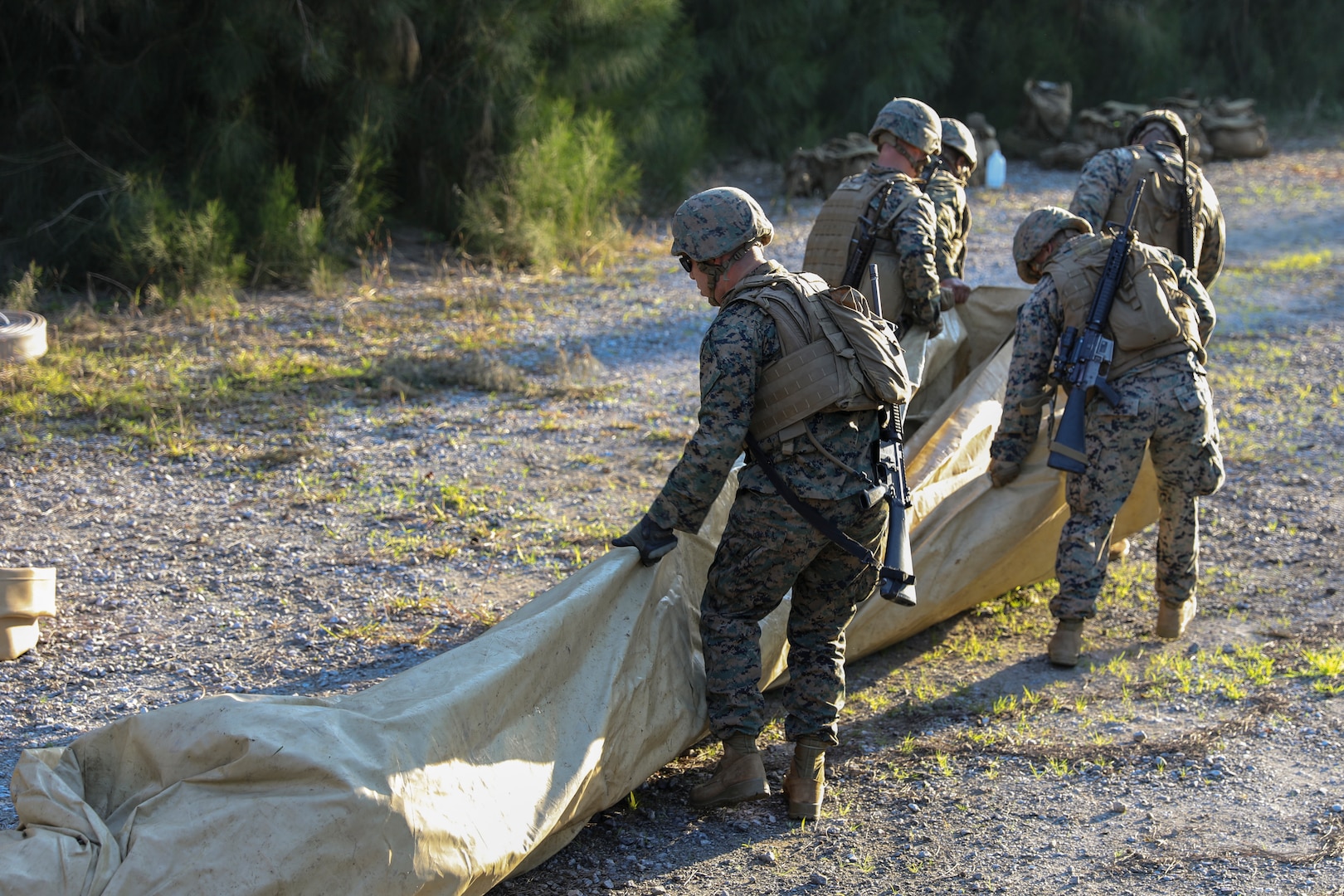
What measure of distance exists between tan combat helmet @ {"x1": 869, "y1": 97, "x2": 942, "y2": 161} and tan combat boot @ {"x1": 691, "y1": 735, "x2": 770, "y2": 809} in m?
2.73

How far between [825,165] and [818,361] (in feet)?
34.9

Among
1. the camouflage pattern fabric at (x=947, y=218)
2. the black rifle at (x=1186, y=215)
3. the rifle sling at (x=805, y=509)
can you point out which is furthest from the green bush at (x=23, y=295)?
the black rifle at (x=1186, y=215)

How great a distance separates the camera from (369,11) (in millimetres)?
9812

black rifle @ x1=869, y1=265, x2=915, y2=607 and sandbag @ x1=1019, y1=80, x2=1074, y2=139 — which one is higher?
sandbag @ x1=1019, y1=80, x2=1074, y2=139

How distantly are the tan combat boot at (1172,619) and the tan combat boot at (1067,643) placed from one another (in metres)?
0.41

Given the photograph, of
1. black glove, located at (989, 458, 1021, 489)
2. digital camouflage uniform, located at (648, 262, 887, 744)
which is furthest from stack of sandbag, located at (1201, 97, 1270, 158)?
digital camouflage uniform, located at (648, 262, 887, 744)

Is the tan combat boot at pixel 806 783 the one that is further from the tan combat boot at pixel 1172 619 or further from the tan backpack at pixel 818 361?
the tan combat boot at pixel 1172 619

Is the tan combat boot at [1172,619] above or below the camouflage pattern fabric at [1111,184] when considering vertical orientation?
below

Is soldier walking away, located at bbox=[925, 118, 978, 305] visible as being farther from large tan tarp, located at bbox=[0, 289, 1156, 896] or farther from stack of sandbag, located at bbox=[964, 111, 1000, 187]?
stack of sandbag, located at bbox=[964, 111, 1000, 187]

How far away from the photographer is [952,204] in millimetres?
5398

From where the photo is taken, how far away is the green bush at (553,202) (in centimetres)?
1067

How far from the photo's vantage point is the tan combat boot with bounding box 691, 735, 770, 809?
3551 mm

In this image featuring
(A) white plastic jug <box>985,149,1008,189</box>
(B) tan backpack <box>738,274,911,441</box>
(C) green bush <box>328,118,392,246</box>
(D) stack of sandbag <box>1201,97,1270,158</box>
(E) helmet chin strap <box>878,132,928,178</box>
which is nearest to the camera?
(B) tan backpack <box>738,274,911,441</box>

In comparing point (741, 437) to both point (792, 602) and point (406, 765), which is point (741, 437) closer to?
point (792, 602)
